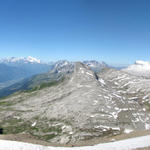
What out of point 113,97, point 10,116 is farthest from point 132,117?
point 10,116

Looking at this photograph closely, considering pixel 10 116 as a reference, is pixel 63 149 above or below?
above

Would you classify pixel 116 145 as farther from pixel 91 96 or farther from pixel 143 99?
pixel 143 99

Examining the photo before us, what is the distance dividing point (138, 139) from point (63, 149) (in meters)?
21.4

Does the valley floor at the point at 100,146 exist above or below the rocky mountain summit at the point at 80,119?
above

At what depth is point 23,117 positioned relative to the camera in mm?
126562

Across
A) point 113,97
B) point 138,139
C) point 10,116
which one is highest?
point 138,139

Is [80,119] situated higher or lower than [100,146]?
lower

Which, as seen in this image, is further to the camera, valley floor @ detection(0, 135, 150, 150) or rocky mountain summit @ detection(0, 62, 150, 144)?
rocky mountain summit @ detection(0, 62, 150, 144)

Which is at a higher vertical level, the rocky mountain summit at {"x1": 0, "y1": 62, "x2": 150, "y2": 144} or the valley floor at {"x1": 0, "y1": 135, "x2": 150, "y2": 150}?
Result: the valley floor at {"x1": 0, "y1": 135, "x2": 150, "y2": 150}

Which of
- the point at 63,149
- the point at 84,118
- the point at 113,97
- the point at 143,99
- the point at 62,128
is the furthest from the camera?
the point at 143,99

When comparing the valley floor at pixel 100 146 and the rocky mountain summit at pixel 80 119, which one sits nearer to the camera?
the valley floor at pixel 100 146

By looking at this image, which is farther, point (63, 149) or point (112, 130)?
point (112, 130)

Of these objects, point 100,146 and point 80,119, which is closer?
point 100,146

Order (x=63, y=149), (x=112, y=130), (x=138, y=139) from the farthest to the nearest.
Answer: (x=112, y=130) → (x=138, y=139) → (x=63, y=149)
